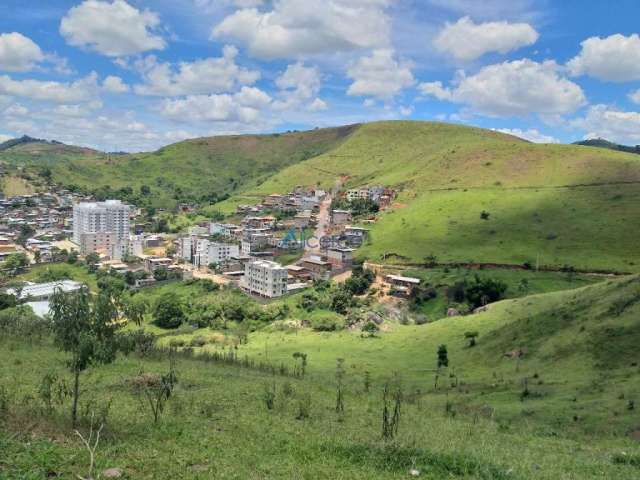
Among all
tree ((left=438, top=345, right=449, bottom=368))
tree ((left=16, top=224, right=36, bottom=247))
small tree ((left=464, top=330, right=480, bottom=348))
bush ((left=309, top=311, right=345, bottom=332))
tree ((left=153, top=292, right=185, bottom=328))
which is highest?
tree ((left=16, top=224, right=36, bottom=247))

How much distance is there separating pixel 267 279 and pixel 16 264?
129 feet

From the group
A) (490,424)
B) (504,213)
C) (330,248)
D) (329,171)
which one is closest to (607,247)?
(504,213)

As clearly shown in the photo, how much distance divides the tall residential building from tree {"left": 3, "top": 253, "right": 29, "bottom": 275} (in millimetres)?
15843

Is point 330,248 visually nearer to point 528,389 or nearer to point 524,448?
point 528,389

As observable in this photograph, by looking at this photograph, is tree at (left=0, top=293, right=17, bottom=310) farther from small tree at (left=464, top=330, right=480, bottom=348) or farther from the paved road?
small tree at (left=464, top=330, right=480, bottom=348)

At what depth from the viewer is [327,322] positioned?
48438 mm

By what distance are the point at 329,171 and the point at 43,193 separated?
247 ft

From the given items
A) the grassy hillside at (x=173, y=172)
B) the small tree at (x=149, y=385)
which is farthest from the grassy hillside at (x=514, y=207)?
the small tree at (x=149, y=385)

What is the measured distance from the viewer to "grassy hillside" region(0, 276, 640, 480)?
35.7 feet

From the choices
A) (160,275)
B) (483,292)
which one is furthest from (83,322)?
(160,275)

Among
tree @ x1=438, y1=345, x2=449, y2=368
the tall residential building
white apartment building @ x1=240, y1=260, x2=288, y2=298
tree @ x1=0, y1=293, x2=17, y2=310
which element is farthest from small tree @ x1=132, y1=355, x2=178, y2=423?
the tall residential building

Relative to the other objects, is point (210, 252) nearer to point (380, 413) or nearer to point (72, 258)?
point (72, 258)

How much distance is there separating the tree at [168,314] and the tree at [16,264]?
1262 inches

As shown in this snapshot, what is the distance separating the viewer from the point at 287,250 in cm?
8488
